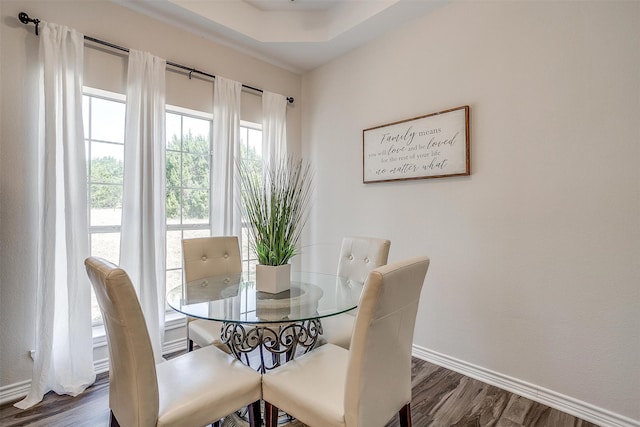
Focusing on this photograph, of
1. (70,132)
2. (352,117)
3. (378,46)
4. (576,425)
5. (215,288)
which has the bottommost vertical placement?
(576,425)

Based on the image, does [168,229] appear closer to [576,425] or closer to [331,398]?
[331,398]

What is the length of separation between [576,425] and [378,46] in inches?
122

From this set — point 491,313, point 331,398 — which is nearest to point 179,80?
point 331,398

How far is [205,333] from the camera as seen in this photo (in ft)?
6.41

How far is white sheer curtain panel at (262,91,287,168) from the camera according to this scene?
3.35 meters

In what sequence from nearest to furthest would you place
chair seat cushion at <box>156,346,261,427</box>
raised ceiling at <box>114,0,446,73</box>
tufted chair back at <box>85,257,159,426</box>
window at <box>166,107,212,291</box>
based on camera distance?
tufted chair back at <box>85,257,159,426</box>, chair seat cushion at <box>156,346,261,427</box>, raised ceiling at <box>114,0,446,73</box>, window at <box>166,107,212,291</box>

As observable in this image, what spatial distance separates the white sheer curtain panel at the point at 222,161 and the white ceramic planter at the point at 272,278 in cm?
119

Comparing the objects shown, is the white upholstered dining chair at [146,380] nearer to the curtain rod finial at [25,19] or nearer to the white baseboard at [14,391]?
the white baseboard at [14,391]

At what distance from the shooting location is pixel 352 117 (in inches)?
126

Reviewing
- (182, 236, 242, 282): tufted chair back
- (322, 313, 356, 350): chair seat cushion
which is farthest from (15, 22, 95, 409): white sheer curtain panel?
(322, 313, 356, 350): chair seat cushion

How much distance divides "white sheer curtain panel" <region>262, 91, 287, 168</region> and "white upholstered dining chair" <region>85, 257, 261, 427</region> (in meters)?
2.28

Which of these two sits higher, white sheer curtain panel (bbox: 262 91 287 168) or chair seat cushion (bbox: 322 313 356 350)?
white sheer curtain panel (bbox: 262 91 287 168)

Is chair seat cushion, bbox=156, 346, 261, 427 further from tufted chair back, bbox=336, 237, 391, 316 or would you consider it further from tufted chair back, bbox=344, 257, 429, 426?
tufted chair back, bbox=336, 237, 391, 316

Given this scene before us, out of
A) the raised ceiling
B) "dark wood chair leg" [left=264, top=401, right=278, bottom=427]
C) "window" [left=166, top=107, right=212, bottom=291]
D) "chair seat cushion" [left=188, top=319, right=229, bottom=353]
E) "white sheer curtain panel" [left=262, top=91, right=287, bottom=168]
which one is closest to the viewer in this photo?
"dark wood chair leg" [left=264, top=401, right=278, bottom=427]
